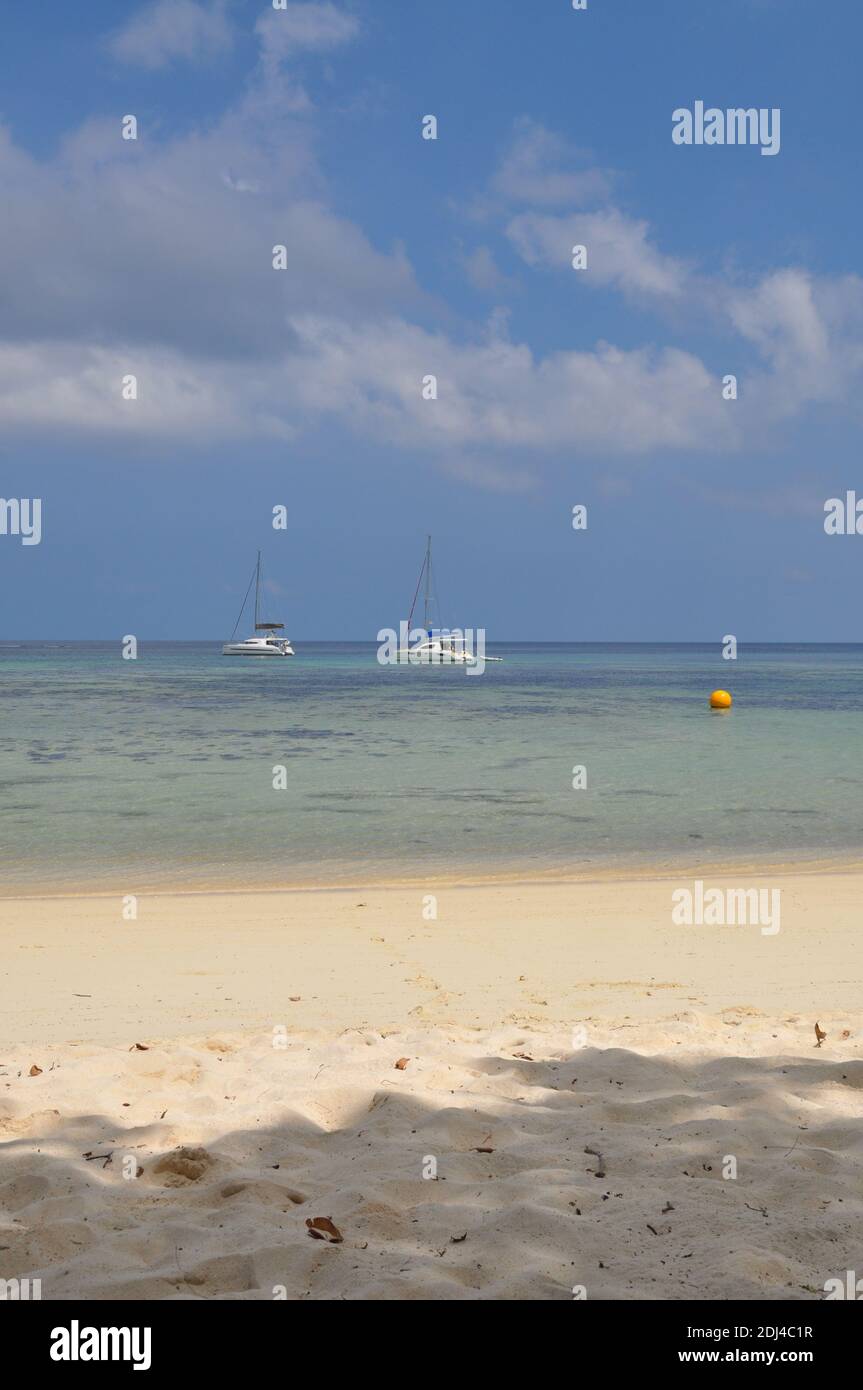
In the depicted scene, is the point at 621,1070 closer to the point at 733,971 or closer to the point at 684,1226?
the point at 684,1226

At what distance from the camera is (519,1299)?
3.17 meters

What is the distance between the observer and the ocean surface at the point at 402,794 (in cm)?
1350

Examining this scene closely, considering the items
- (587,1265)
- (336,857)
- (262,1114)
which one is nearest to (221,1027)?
(262,1114)

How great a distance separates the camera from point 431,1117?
4605mm

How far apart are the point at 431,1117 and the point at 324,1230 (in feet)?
3.61

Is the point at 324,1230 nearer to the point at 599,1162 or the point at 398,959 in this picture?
the point at 599,1162

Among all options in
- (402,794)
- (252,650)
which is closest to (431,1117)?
(402,794)

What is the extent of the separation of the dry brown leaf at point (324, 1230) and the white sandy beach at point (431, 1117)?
6 centimetres

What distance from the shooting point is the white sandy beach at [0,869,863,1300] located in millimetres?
3385

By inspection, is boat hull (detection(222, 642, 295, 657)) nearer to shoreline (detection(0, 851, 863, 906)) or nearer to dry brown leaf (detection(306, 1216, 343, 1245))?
shoreline (detection(0, 851, 863, 906))

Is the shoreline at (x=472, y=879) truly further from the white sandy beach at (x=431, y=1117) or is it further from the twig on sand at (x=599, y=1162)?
the twig on sand at (x=599, y=1162)

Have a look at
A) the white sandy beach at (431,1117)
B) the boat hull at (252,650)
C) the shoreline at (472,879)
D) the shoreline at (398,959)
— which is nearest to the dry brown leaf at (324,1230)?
the white sandy beach at (431,1117)

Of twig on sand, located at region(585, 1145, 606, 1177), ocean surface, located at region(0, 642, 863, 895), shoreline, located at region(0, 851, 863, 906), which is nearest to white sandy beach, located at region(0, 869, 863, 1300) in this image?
twig on sand, located at region(585, 1145, 606, 1177)

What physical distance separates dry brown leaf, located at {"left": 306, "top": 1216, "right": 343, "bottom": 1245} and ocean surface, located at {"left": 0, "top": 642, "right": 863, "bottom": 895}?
344 inches
